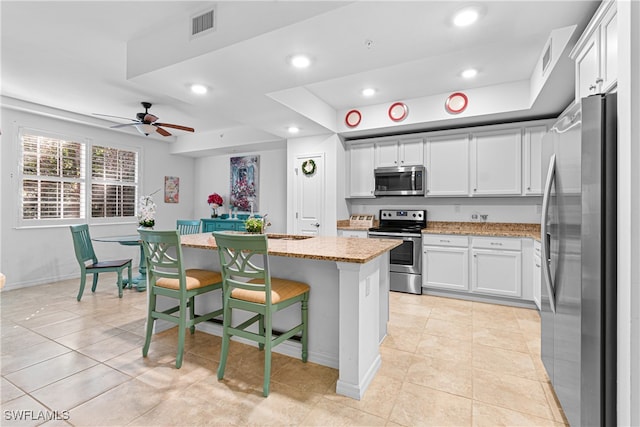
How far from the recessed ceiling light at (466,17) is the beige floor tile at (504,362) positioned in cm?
243

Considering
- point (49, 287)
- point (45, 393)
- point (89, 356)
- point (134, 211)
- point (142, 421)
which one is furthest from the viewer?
point (134, 211)

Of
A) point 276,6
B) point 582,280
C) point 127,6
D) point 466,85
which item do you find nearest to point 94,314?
point 127,6

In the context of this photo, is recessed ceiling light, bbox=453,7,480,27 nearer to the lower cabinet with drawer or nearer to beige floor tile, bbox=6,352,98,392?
the lower cabinet with drawer

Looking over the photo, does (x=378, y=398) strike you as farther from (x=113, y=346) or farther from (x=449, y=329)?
(x=113, y=346)

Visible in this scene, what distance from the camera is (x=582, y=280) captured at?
52.8 inches

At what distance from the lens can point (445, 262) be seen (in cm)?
409

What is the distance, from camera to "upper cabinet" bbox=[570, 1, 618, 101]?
1665mm

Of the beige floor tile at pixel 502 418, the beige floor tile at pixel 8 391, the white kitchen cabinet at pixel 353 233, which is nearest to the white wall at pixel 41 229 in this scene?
the beige floor tile at pixel 8 391

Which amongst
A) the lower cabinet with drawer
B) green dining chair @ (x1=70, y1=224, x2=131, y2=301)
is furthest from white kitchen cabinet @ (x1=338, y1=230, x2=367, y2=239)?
green dining chair @ (x1=70, y1=224, x2=131, y2=301)

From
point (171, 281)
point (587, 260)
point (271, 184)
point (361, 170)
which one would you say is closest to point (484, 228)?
point (361, 170)

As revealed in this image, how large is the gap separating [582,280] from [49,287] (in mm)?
6056

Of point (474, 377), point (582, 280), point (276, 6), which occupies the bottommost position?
point (474, 377)

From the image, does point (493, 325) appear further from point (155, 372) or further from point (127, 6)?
point (127, 6)

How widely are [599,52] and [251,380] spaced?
3.04m
